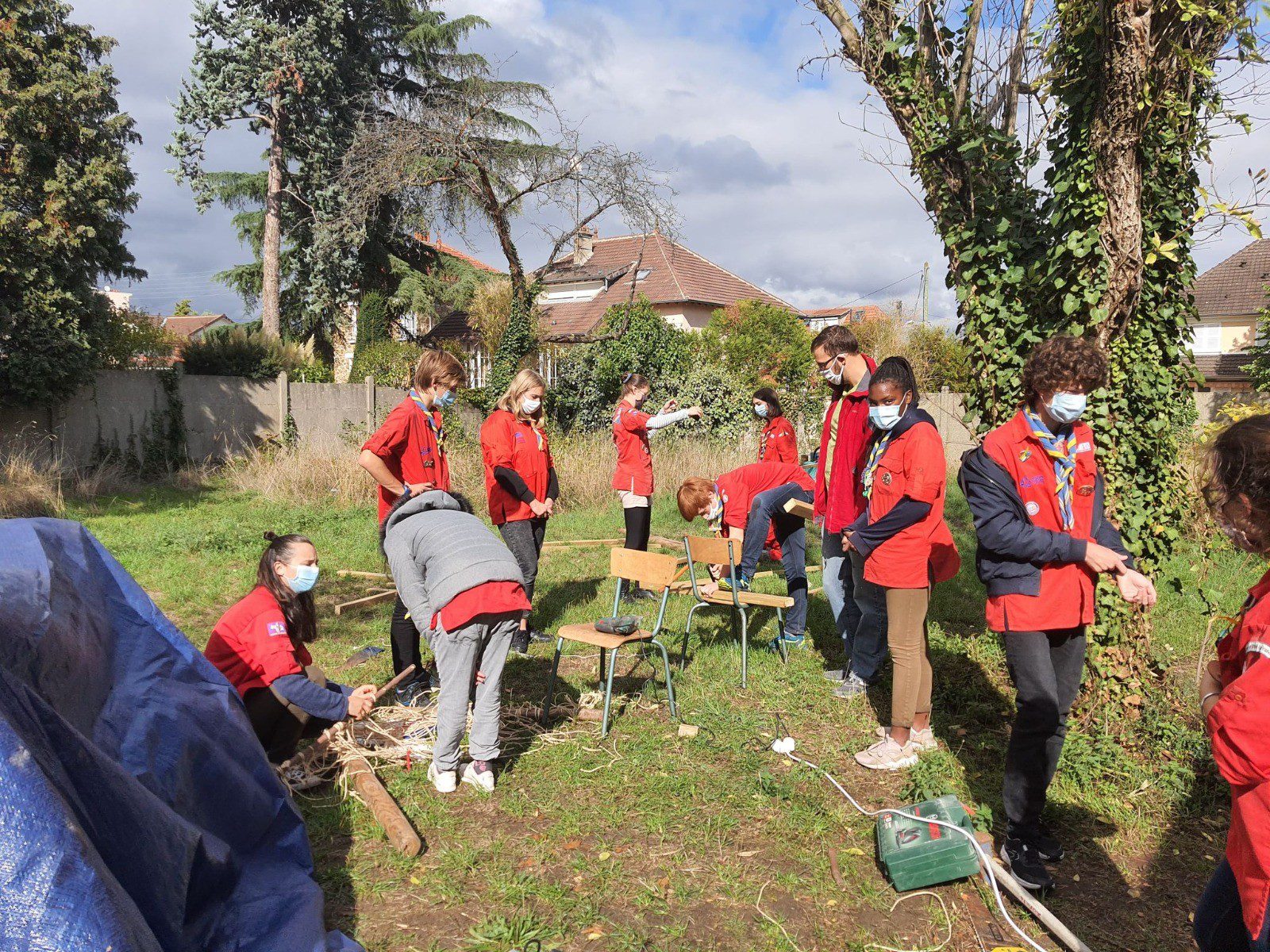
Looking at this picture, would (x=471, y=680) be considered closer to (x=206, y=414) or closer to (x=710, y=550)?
(x=710, y=550)

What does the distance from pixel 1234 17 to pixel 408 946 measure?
5.54 meters

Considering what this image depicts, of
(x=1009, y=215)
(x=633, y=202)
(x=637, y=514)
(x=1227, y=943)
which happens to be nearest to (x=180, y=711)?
(x=1227, y=943)

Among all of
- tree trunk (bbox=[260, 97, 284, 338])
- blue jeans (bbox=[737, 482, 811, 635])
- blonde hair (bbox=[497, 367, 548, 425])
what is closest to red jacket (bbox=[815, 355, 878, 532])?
blue jeans (bbox=[737, 482, 811, 635])

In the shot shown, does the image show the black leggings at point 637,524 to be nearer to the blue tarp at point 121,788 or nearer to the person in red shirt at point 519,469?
the person in red shirt at point 519,469

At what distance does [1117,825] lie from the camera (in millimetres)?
4059

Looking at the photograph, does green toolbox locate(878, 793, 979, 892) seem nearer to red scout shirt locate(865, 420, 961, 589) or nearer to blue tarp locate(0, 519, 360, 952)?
red scout shirt locate(865, 420, 961, 589)

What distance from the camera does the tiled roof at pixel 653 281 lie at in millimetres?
31234

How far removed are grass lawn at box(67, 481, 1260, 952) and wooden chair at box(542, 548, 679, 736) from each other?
19 centimetres

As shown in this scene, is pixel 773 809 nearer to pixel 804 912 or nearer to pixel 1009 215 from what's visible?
pixel 804 912

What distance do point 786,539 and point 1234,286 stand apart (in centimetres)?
3705

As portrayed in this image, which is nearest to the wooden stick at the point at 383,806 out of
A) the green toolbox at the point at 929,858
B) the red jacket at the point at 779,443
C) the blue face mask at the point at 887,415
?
the green toolbox at the point at 929,858

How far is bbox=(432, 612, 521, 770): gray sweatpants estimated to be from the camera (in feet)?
13.4

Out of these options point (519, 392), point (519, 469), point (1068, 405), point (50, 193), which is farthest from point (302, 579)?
point (50, 193)

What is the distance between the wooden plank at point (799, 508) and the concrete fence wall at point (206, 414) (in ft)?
33.3
